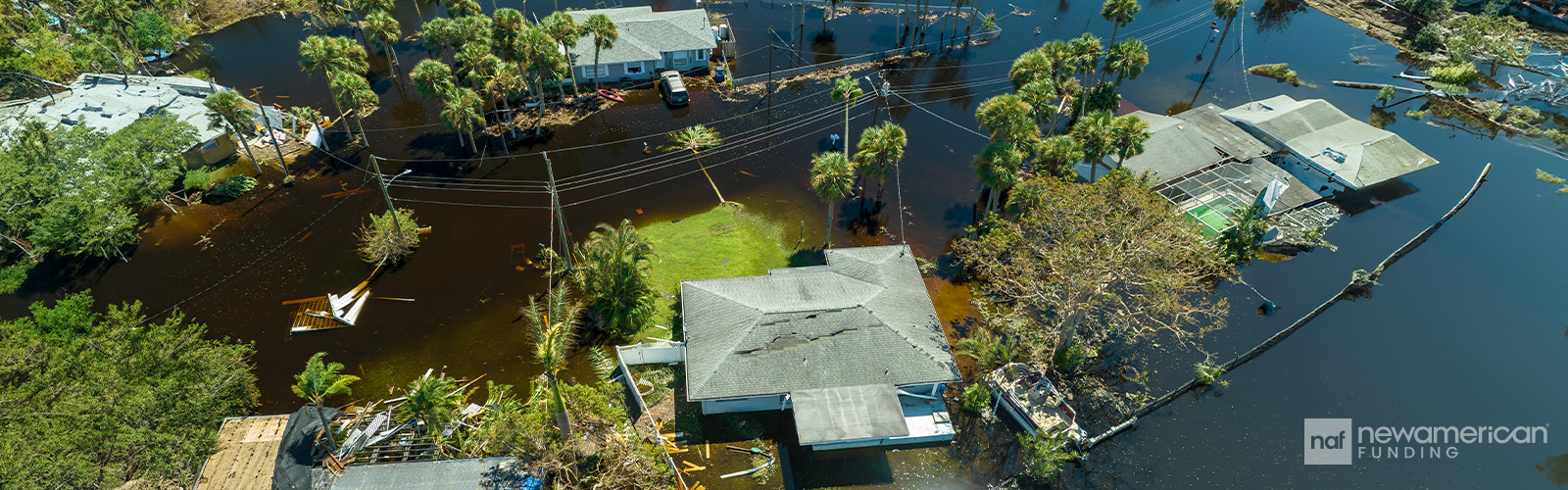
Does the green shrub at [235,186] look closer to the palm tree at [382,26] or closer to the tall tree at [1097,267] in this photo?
the palm tree at [382,26]

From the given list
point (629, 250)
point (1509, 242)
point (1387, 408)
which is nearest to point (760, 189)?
point (629, 250)

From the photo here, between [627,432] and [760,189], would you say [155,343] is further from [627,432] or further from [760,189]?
[760,189]

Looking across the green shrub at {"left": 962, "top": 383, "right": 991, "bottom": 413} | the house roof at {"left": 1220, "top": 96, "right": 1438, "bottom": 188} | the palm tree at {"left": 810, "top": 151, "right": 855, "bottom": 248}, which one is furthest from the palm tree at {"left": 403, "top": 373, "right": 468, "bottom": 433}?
the house roof at {"left": 1220, "top": 96, "right": 1438, "bottom": 188}

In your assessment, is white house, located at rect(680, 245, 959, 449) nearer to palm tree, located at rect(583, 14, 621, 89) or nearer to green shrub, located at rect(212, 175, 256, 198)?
palm tree, located at rect(583, 14, 621, 89)

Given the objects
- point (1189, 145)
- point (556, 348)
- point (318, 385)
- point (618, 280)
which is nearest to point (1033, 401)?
point (618, 280)

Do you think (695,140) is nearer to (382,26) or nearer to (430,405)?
(382,26)
